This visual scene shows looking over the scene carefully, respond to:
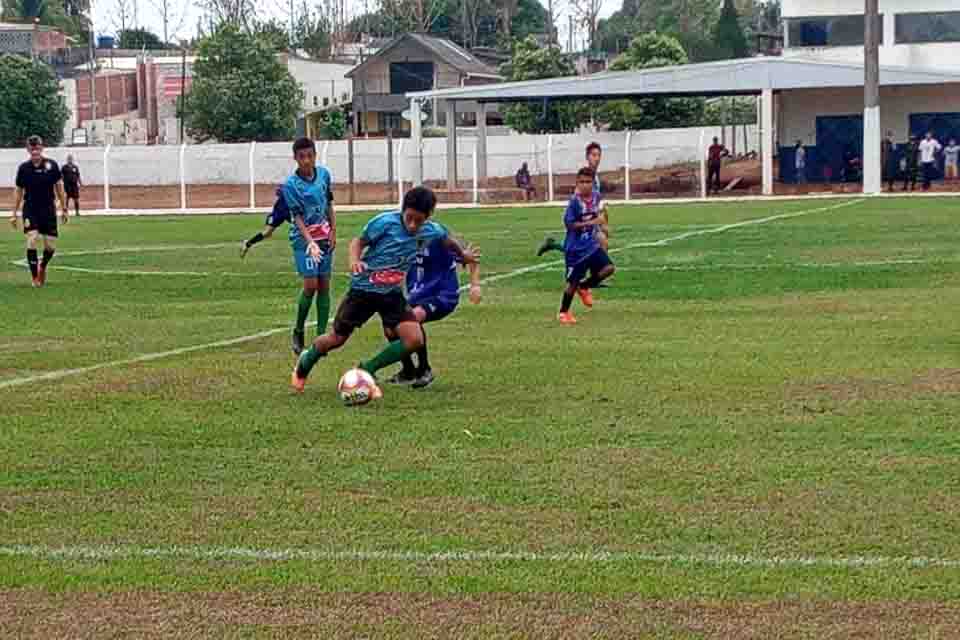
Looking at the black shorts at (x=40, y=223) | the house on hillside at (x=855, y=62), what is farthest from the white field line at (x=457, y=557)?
the house on hillside at (x=855, y=62)

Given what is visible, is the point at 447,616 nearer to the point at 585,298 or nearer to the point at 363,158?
the point at 585,298

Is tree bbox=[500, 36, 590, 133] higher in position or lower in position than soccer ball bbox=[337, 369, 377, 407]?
higher

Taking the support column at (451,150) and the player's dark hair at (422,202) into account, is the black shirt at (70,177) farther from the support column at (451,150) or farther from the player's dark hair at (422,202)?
the player's dark hair at (422,202)

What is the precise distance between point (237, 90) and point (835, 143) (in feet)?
93.3

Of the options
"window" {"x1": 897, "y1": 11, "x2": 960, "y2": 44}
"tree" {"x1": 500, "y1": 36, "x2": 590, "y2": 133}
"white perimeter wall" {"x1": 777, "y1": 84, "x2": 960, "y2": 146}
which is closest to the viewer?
"white perimeter wall" {"x1": 777, "y1": 84, "x2": 960, "y2": 146}

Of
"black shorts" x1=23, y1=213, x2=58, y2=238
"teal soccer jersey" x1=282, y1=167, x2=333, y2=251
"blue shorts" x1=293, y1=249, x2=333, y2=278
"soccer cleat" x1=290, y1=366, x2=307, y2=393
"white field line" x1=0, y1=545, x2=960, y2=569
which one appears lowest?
"white field line" x1=0, y1=545, x2=960, y2=569

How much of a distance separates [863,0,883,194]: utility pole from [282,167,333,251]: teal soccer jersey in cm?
3722

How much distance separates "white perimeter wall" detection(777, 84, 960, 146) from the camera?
58438 mm

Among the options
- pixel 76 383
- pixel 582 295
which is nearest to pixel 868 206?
pixel 582 295

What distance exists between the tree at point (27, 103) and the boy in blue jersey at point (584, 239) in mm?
61186

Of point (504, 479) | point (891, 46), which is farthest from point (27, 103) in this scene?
point (504, 479)

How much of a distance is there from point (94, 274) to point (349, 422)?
1465cm

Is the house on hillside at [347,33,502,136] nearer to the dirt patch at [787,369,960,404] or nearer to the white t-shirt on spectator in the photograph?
the white t-shirt on spectator

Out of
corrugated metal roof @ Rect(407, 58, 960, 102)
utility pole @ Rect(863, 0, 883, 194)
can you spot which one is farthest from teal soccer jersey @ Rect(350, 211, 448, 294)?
corrugated metal roof @ Rect(407, 58, 960, 102)
